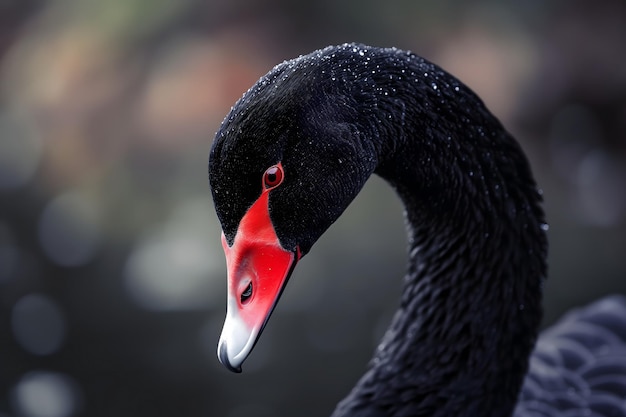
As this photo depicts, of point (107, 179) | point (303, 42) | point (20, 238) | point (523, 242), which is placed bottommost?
point (523, 242)

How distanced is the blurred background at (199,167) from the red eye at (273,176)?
1.69 metres

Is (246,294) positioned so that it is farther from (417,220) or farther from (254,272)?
(417,220)

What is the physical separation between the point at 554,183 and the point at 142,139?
1.69 m

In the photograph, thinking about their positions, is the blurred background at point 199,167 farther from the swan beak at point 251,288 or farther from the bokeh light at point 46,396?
the swan beak at point 251,288

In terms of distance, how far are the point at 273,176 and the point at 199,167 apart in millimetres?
2352

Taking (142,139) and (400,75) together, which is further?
(142,139)

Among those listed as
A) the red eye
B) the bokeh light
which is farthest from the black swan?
the bokeh light

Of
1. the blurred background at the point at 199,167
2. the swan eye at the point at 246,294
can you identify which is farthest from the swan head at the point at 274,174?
the blurred background at the point at 199,167

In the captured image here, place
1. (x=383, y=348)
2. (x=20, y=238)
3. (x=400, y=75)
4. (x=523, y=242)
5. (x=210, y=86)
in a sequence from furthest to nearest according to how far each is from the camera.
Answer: (x=210, y=86) → (x=20, y=238) → (x=383, y=348) → (x=523, y=242) → (x=400, y=75)

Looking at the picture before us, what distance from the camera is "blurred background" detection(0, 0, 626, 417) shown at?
3.11 meters

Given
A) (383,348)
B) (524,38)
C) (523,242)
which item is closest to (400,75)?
(523,242)

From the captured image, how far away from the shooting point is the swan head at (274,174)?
1304mm

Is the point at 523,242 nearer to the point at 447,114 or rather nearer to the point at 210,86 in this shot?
the point at 447,114

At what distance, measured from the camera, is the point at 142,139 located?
12.1 ft
